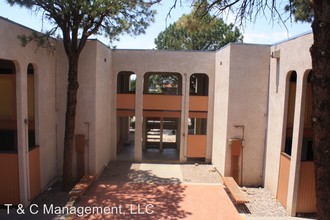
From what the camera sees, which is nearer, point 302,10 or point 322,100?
point 322,100

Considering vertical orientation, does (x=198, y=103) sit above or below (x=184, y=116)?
above

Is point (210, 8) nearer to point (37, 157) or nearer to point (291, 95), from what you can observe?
point (291, 95)

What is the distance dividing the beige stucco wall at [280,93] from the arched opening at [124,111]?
6.79m

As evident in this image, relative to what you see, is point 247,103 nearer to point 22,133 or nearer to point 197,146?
point 197,146

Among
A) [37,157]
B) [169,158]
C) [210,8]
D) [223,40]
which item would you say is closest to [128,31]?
[210,8]

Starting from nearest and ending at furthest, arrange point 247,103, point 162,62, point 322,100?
1. point 322,100
2. point 247,103
3. point 162,62

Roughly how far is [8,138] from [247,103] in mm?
9650

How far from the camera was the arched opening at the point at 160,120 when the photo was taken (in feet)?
48.0

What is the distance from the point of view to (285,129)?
10078mm

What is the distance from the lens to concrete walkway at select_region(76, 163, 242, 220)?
8711mm

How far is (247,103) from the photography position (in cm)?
1195

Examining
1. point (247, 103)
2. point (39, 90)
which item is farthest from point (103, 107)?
point (247, 103)

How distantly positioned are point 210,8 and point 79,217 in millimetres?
6833

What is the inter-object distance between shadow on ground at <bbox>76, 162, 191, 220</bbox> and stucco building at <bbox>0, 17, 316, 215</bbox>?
1306 millimetres
